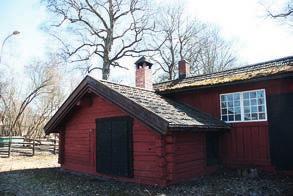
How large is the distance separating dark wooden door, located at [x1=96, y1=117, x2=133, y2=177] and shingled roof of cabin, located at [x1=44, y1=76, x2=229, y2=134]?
989mm

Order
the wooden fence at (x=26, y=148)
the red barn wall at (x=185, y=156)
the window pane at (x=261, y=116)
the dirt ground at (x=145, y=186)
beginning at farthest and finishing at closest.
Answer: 1. the wooden fence at (x=26, y=148)
2. the window pane at (x=261, y=116)
3. the red barn wall at (x=185, y=156)
4. the dirt ground at (x=145, y=186)

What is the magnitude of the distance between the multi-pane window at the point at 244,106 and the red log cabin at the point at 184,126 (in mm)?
41

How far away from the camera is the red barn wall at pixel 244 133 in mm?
13781

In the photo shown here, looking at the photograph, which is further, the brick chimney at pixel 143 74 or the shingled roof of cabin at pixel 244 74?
the brick chimney at pixel 143 74

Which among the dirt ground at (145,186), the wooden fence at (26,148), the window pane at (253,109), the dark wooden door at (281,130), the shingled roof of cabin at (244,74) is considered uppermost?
the shingled roof of cabin at (244,74)

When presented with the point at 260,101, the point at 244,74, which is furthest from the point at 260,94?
the point at 244,74

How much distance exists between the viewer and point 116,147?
1366cm

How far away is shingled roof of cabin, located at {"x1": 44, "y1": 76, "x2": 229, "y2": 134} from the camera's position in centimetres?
1161

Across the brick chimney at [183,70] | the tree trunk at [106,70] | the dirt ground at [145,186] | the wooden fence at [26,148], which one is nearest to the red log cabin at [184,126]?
the dirt ground at [145,186]

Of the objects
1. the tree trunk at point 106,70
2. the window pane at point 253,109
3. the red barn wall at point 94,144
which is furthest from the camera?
the tree trunk at point 106,70

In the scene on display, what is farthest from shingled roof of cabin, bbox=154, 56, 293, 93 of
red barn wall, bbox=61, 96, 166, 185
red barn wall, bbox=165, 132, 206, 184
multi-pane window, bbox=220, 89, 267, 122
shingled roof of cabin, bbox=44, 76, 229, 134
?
red barn wall, bbox=61, 96, 166, 185

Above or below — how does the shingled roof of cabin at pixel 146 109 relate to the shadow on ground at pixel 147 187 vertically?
above

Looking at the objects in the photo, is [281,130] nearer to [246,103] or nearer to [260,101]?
[260,101]

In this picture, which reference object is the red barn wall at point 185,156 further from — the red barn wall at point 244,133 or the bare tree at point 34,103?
the bare tree at point 34,103
